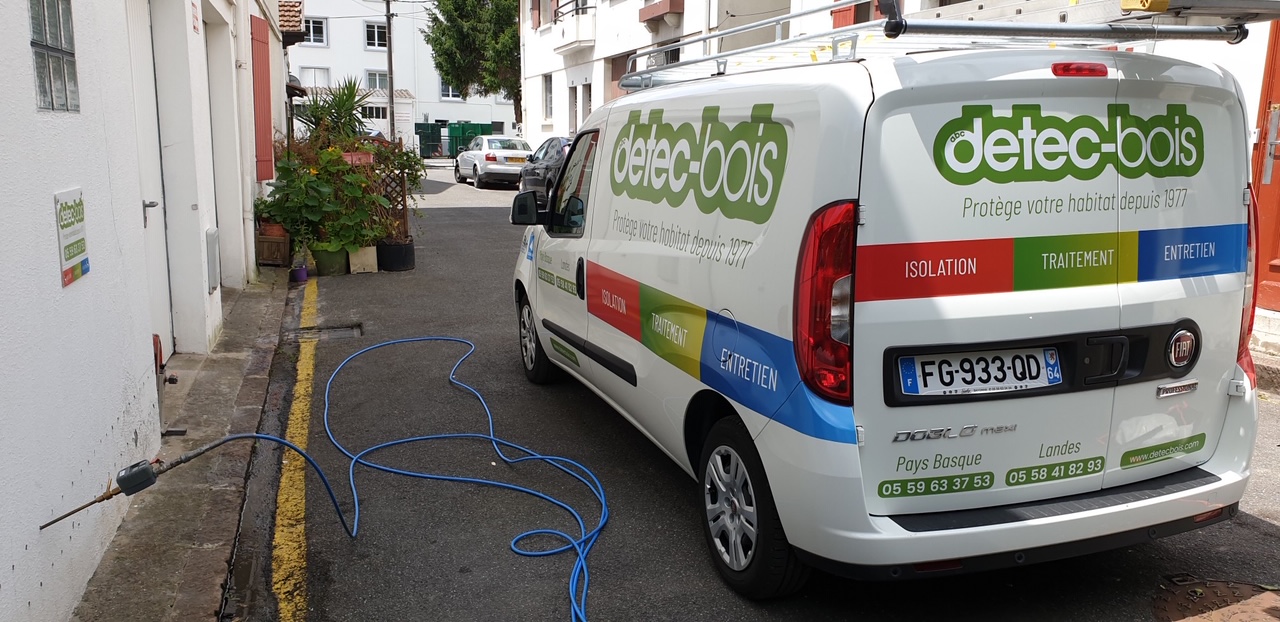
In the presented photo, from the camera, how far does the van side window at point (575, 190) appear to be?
5.34m

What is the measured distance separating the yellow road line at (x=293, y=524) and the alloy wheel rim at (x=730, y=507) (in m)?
1.58

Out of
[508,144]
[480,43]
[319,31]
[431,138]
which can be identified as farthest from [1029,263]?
[319,31]

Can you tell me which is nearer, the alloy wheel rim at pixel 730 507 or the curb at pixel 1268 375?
the alloy wheel rim at pixel 730 507

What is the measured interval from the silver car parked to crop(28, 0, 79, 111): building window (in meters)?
20.6

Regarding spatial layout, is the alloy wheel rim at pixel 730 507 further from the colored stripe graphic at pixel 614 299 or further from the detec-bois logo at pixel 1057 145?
the detec-bois logo at pixel 1057 145

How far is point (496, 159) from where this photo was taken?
24.6m

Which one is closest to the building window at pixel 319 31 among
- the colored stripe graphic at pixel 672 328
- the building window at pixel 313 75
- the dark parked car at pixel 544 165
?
the building window at pixel 313 75

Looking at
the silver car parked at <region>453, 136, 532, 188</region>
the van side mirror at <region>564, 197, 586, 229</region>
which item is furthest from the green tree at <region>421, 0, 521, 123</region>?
the van side mirror at <region>564, 197, 586, 229</region>

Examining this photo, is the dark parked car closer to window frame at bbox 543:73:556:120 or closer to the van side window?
window frame at bbox 543:73:556:120

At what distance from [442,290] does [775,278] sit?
23.5ft

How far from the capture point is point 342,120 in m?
12.6

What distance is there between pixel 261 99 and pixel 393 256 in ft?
10.4

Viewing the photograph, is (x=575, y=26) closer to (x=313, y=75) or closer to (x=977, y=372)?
(x=977, y=372)

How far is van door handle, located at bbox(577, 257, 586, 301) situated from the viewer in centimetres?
521
